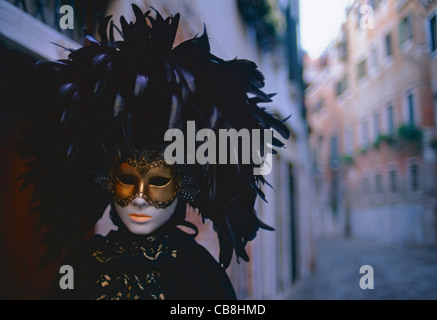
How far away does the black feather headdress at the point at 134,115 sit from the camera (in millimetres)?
1367

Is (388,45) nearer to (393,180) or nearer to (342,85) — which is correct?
(342,85)

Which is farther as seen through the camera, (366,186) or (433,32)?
(366,186)

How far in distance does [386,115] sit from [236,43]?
114 centimetres

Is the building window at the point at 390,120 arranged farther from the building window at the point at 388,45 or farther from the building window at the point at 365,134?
the building window at the point at 388,45

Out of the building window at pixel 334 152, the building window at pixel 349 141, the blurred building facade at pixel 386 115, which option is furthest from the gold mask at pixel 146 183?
the building window at pixel 334 152

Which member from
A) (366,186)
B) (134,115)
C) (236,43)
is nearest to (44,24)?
(134,115)

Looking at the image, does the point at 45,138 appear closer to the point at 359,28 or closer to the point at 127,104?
the point at 127,104

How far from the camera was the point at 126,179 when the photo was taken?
1405mm

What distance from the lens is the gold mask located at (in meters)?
1.38

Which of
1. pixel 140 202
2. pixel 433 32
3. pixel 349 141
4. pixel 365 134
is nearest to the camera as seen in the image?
pixel 140 202

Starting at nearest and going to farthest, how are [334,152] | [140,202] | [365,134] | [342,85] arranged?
[140,202], [365,134], [342,85], [334,152]

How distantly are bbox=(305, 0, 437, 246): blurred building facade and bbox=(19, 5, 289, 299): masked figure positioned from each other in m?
0.85

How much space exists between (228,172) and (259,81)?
1.35 feet

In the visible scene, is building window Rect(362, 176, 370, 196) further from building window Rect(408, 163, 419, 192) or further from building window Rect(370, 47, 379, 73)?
building window Rect(370, 47, 379, 73)
